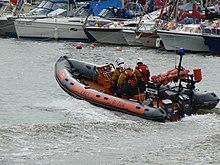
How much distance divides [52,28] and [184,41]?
323 inches

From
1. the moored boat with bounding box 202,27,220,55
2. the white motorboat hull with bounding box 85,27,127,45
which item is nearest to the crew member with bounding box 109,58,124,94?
the moored boat with bounding box 202,27,220,55

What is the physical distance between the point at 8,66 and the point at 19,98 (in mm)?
7467

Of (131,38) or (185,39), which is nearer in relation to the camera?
(185,39)

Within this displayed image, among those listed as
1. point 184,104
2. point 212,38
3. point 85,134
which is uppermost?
point 184,104

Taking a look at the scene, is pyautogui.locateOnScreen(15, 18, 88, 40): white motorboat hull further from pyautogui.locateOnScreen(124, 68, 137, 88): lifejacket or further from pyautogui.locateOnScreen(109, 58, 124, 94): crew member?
pyautogui.locateOnScreen(124, 68, 137, 88): lifejacket

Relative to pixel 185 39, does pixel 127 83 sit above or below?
above

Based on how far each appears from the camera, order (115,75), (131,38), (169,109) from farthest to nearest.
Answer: (131,38) < (115,75) < (169,109)

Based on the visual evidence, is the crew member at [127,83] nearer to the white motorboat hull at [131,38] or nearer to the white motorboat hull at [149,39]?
the white motorboat hull at [149,39]

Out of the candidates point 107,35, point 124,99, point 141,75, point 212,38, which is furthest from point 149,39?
point 124,99

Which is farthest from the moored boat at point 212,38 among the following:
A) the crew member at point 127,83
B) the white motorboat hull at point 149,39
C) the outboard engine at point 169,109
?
the outboard engine at point 169,109

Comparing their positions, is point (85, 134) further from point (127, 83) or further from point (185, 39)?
point (185, 39)

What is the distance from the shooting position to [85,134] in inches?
557

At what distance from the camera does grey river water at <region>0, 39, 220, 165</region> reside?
1246 centimetres

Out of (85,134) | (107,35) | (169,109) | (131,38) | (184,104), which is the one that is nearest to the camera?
(85,134)
